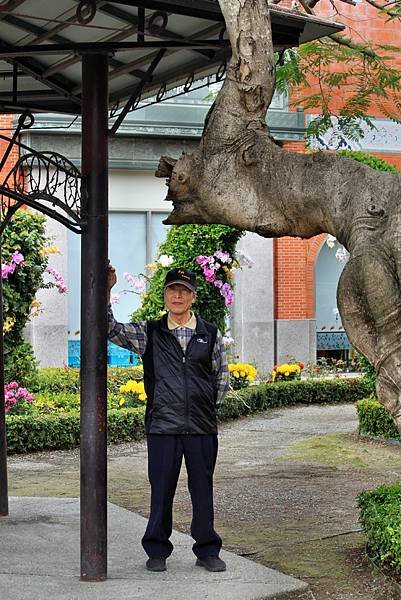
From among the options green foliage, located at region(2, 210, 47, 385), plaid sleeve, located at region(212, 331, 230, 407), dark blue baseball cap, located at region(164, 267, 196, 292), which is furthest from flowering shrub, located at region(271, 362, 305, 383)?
dark blue baseball cap, located at region(164, 267, 196, 292)

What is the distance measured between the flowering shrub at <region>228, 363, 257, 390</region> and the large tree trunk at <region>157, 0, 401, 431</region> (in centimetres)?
1206

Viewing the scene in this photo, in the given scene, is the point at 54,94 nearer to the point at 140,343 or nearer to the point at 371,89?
the point at 140,343

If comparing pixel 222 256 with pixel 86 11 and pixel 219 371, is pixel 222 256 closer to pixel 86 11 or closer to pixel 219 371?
pixel 219 371

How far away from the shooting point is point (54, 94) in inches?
360

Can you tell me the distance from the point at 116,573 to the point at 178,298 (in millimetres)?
1798

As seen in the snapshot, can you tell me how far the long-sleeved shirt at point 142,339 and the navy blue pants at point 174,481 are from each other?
374 millimetres

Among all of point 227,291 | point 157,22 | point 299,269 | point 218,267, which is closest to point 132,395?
point 227,291

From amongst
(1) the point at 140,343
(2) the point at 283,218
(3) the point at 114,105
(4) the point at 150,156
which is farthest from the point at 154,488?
(4) the point at 150,156

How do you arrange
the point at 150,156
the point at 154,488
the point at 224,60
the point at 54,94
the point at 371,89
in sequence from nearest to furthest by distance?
the point at 154,488, the point at 224,60, the point at 54,94, the point at 371,89, the point at 150,156

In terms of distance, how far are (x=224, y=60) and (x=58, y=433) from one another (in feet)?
24.2

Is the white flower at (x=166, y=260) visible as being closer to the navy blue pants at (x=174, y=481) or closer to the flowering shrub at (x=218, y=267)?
the flowering shrub at (x=218, y=267)

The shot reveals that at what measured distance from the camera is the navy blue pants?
7047 millimetres

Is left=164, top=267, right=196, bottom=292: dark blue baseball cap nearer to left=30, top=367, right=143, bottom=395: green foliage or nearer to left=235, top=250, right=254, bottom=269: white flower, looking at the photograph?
left=30, top=367, right=143, bottom=395: green foliage

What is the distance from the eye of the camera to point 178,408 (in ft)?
23.1
